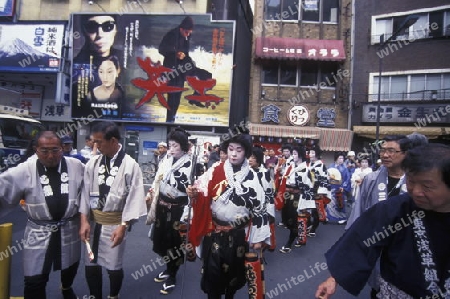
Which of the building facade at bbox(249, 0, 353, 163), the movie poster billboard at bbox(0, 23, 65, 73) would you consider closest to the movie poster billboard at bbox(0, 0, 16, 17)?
the movie poster billboard at bbox(0, 23, 65, 73)

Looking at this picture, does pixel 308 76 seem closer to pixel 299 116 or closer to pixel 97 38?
pixel 299 116

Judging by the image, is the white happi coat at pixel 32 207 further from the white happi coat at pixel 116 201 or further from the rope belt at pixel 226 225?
the rope belt at pixel 226 225

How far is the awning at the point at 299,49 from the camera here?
14.7 meters

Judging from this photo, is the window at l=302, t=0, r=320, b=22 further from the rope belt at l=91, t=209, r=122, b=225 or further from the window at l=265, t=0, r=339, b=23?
the rope belt at l=91, t=209, r=122, b=225

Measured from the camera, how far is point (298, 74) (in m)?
15.7

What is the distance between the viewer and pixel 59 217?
2.83 m

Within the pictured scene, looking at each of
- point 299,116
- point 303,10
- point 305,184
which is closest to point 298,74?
point 299,116

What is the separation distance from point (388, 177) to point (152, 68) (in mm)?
13527

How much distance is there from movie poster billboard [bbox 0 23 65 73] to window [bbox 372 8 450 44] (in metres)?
16.4

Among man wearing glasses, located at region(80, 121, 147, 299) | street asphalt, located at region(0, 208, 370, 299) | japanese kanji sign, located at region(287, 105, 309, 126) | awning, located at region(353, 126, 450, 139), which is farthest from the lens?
japanese kanji sign, located at region(287, 105, 309, 126)

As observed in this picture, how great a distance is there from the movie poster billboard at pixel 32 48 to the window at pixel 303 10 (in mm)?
11040

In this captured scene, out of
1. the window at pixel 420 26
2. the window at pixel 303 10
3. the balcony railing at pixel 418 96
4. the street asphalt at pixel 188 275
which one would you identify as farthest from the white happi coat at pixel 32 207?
the window at pixel 420 26

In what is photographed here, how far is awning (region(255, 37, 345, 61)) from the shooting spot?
14.7 metres

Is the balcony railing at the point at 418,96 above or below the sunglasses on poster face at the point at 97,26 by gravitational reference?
below
